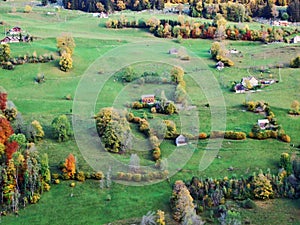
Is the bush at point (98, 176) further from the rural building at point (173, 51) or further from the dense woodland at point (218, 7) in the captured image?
the dense woodland at point (218, 7)

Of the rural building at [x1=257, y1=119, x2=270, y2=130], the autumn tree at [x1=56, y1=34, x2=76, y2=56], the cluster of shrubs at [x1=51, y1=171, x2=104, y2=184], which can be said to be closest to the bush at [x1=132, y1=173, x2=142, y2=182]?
the cluster of shrubs at [x1=51, y1=171, x2=104, y2=184]

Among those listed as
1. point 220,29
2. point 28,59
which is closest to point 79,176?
point 28,59

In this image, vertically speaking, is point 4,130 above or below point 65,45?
below

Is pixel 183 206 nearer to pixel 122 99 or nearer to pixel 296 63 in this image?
pixel 122 99

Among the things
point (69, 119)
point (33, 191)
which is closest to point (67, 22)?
point (69, 119)

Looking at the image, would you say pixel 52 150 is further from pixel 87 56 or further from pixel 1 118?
pixel 87 56

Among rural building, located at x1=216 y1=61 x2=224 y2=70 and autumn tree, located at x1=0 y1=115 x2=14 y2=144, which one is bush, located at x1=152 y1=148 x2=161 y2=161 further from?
rural building, located at x1=216 y1=61 x2=224 y2=70

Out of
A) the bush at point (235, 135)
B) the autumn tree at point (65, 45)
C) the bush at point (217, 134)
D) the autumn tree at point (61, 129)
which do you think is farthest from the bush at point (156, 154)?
the autumn tree at point (65, 45)
